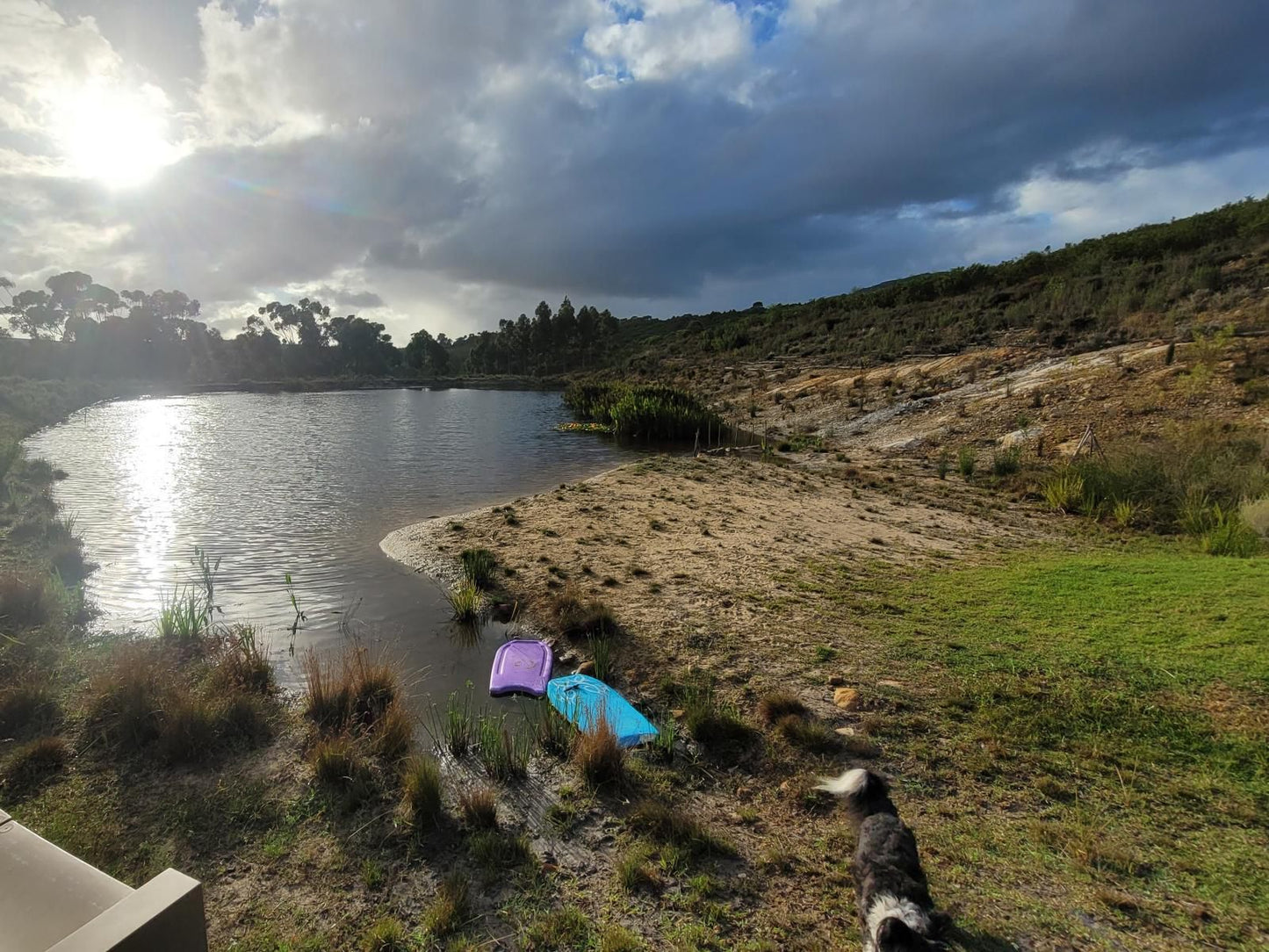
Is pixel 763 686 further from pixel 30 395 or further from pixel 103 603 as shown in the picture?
pixel 30 395

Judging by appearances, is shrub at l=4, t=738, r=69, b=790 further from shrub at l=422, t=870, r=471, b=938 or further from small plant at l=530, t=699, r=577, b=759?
small plant at l=530, t=699, r=577, b=759

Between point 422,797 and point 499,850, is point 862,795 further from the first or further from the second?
point 422,797

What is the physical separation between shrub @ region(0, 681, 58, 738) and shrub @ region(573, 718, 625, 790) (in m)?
5.23

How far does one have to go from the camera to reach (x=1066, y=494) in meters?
12.4

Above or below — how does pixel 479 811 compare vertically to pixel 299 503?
below

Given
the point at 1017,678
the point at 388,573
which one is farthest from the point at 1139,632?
the point at 388,573

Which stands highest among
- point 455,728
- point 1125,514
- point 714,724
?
point 1125,514

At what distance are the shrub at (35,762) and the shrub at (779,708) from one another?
6219 millimetres

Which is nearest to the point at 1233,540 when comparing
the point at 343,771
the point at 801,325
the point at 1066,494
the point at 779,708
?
the point at 1066,494

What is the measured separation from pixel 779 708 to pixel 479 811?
2780 millimetres

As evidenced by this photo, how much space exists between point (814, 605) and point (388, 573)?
Result: 7.41 metres

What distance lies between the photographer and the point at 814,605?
774 cm

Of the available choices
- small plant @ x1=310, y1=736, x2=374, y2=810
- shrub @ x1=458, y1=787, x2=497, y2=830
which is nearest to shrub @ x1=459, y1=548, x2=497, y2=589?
small plant @ x1=310, y1=736, x2=374, y2=810

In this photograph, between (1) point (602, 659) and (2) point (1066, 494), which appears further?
(2) point (1066, 494)
